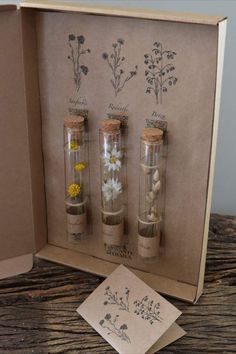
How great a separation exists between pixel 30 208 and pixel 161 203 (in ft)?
0.84

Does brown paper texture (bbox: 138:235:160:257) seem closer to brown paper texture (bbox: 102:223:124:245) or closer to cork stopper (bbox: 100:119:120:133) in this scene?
brown paper texture (bbox: 102:223:124:245)

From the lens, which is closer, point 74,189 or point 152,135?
point 152,135

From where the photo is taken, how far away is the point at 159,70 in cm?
79

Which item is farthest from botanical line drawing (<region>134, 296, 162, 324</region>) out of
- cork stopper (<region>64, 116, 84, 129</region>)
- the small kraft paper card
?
cork stopper (<region>64, 116, 84, 129</region>)

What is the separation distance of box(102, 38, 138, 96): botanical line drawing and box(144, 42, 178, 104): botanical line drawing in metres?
0.03

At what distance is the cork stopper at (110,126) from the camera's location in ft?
2.74

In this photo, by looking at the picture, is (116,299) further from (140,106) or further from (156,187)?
(140,106)


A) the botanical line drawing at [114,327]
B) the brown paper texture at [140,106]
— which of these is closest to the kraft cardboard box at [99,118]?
the brown paper texture at [140,106]

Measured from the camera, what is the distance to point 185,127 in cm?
80

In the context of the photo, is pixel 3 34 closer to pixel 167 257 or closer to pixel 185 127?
pixel 185 127

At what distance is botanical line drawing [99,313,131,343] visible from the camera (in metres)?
0.79

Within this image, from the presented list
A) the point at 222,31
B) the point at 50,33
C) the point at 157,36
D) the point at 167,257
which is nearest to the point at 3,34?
the point at 50,33

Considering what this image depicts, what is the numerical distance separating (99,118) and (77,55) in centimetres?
11

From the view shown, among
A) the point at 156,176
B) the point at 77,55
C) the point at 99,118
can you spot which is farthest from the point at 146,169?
the point at 77,55
